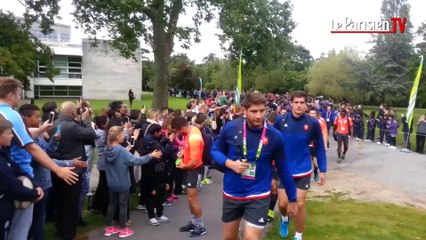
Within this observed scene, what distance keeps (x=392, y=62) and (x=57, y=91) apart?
129ft

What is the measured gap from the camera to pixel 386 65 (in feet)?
148

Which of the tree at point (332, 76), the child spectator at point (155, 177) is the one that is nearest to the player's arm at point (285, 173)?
the child spectator at point (155, 177)

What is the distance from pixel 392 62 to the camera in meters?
45.8

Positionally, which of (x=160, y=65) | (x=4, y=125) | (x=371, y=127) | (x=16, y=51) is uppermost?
(x=16, y=51)

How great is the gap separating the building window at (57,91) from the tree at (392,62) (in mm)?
34591

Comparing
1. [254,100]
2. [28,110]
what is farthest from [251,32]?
[254,100]

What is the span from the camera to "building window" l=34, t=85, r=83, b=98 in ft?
153

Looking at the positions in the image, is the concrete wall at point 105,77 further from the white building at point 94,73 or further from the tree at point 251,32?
the tree at point 251,32

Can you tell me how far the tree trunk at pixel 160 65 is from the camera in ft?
66.0

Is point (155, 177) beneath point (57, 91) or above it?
beneath

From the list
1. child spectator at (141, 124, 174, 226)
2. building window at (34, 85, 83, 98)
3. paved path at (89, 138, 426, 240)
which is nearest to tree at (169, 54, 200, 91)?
building window at (34, 85, 83, 98)

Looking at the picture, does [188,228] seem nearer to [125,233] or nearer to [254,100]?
[125,233]

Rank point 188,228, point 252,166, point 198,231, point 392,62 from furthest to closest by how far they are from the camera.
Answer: point 392,62 → point 188,228 → point 198,231 → point 252,166

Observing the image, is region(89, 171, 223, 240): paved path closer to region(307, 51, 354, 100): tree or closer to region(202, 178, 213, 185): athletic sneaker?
region(202, 178, 213, 185): athletic sneaker
